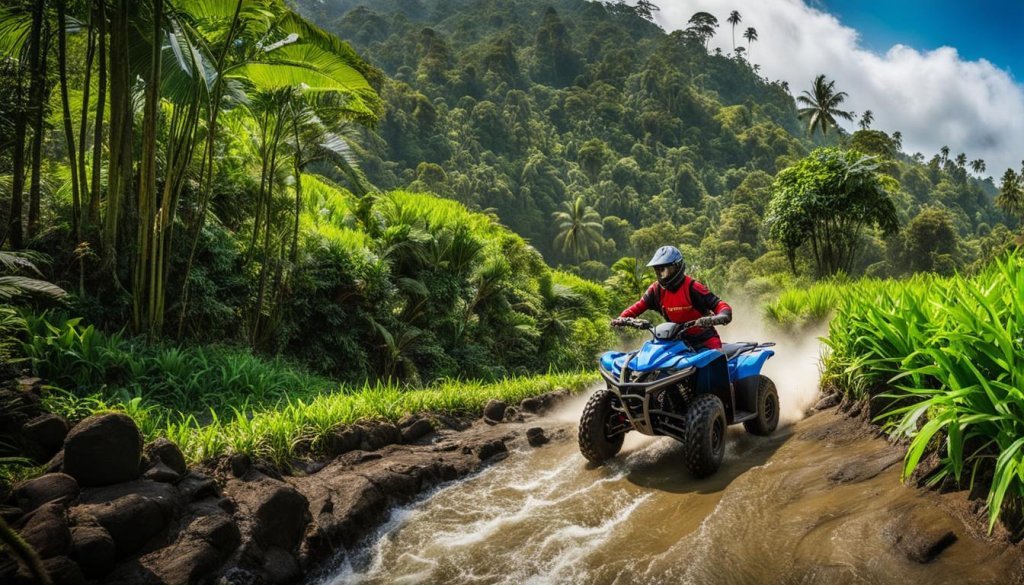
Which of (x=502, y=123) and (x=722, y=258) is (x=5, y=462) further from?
(x=502, y=123)

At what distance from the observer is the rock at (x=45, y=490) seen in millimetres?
3104

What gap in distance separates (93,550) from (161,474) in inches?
30.6

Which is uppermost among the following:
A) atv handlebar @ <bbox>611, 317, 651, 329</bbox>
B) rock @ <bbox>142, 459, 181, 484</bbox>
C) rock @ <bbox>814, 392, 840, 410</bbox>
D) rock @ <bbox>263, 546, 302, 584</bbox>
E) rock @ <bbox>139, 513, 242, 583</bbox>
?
atv handlebar @ <bbox>611, 317, 651, 329</bbox>

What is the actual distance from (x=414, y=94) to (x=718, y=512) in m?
74.6

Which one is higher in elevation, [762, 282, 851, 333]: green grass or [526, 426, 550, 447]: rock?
[762, 282, 851, 333]: green grass

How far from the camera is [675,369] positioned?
4.81m

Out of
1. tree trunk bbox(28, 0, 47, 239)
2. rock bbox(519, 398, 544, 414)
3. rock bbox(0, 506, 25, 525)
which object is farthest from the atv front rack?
tree trunk bbox(28, 0, 47, 239)

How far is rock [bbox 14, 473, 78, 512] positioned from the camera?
10.2 ft

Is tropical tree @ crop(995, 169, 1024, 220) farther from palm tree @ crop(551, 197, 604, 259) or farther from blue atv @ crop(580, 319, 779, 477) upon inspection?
blue atv @ crop(580, 319, 779, 477)

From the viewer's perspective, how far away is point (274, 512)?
3.78 m

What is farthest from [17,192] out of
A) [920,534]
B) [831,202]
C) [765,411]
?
[831,202]

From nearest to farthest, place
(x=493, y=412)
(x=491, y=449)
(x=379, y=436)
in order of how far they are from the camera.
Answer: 1. (x=379, y=436)
2. (x=491, y=449)
3. (x=493, y=412)

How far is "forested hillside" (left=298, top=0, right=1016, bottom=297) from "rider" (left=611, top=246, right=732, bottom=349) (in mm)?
28902

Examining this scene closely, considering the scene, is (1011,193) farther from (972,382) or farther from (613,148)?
(972,382)
